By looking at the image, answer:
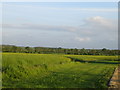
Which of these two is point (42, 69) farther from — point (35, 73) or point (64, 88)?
point (64, 88)

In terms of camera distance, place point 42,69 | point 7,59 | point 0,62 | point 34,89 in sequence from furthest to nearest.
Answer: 1. point 42,69
2. point 7,59
3. point 0,62
4. point 34,89

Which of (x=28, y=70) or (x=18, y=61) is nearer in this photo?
(x=28, y=70)

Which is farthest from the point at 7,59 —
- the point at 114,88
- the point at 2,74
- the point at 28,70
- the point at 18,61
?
the point at 114,88

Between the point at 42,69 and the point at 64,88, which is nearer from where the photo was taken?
the point at 64,88

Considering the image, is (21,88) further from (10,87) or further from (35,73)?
(35,73)

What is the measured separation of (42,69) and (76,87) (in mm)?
8252

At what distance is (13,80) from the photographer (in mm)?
14734

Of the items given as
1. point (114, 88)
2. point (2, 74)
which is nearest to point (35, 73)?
point (2, 74)

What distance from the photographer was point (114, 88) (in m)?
12.1

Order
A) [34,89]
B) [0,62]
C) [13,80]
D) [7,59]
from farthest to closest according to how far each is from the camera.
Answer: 1. [7,59]
2. [0,62]
3. [13,80]
4. [34,89]

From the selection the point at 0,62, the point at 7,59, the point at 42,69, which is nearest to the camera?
the point at 0,62

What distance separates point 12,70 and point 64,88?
180 inches

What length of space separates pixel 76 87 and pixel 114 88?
1.61 m

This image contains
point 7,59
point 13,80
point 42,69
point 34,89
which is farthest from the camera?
point 42,69
